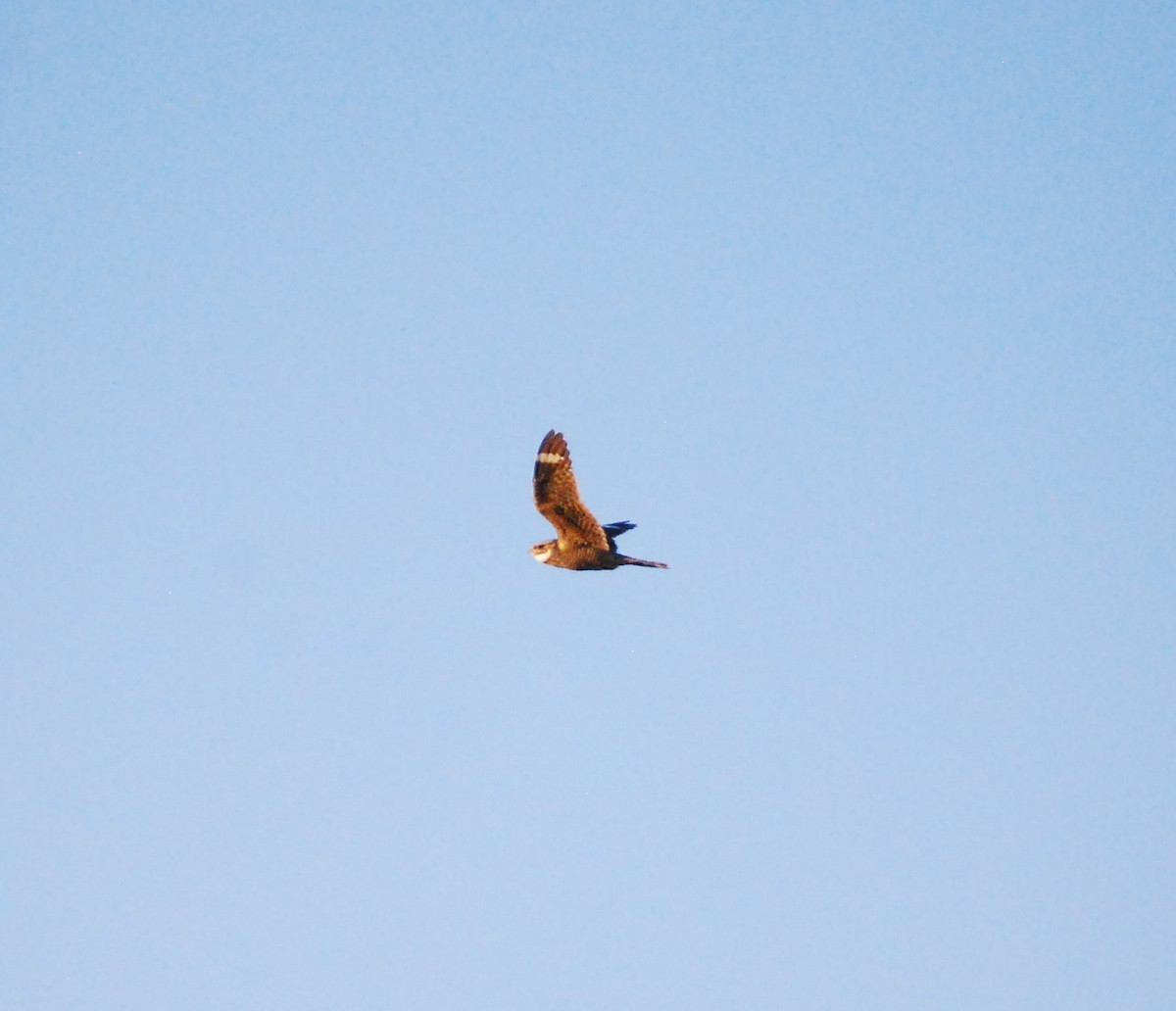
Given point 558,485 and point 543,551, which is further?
point 543,551

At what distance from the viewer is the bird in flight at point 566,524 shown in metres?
30.8

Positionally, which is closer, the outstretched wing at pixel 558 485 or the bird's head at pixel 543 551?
the outstretched wing at pixel 558 485

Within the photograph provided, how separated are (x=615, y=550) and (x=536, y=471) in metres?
1.45

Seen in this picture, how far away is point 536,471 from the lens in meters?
30.8

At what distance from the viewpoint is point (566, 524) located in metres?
31.1

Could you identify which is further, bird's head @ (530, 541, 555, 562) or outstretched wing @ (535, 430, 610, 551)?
bird's head @ (530, 541, 555, 562)

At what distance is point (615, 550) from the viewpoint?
31344 millimetres

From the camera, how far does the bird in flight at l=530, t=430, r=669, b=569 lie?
30.8 meters
